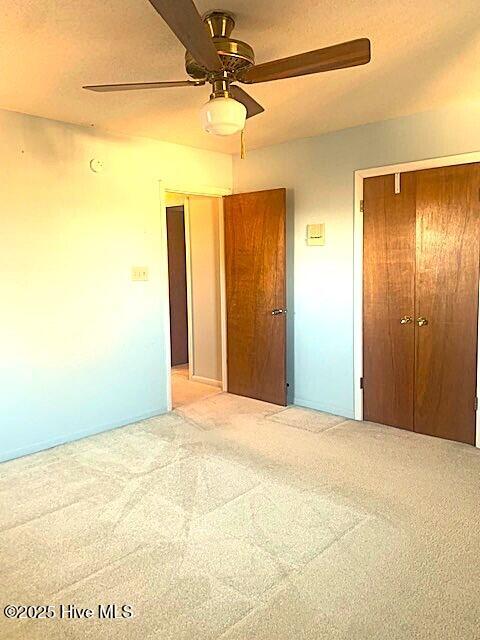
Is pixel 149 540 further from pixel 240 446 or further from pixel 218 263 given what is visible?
pixel 218 263

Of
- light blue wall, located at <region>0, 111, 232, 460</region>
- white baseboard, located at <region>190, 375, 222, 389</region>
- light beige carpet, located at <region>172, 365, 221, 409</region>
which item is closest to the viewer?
light blue wall, located at <region>0, 111, 232, 460</region>

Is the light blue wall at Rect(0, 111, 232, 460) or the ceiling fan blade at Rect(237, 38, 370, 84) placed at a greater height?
the ceiling fan blade at Rect(237, 38, 370, 84)

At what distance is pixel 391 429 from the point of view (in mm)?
3986

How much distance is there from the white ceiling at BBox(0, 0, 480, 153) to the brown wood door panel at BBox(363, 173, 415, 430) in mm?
657

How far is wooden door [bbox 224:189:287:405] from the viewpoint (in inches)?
178

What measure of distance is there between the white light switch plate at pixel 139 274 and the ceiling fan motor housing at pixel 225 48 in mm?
2226

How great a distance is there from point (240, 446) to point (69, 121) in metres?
2.72

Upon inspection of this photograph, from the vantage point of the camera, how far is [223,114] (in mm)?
2125

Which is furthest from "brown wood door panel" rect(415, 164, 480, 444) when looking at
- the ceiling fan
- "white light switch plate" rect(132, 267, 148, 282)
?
"white light switch plate" rect(132, 267, 148, 282)

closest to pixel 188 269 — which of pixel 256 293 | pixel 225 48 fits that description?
pixel 256 293

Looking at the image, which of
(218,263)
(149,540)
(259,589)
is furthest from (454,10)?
(218,263)

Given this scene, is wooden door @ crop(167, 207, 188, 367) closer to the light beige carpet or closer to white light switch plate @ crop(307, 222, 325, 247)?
the light beige carpet

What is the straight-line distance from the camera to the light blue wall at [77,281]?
11.3 feet

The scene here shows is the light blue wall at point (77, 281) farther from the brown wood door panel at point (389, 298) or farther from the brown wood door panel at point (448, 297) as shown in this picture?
the brown wood door panel at point (448, 297)
